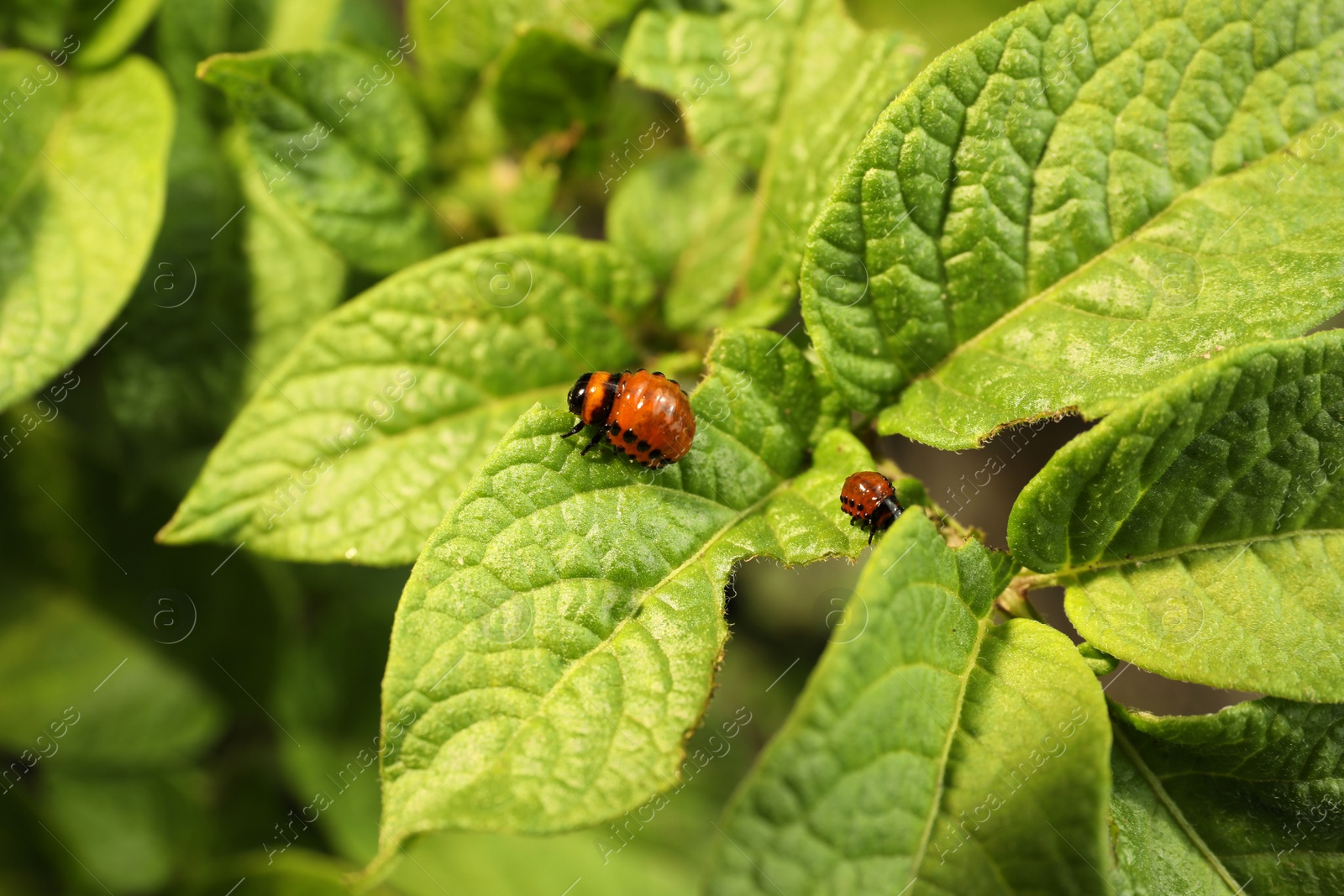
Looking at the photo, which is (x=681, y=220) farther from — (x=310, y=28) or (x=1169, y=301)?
(x=1169, y=301)

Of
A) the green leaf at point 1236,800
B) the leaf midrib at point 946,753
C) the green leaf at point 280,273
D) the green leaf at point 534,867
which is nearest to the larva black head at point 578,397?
the leaf midrib at point 946,753

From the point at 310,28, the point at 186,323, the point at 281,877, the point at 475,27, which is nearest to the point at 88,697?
the point at 281,877

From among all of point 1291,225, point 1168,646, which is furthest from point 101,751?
point 1291,225

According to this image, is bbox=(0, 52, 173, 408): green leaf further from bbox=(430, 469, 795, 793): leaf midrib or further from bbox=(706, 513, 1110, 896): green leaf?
bbox=(706, 513, 1110, 896): green leaf

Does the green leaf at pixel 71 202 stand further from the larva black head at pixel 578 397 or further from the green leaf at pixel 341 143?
the larva black head at pixel 578 397

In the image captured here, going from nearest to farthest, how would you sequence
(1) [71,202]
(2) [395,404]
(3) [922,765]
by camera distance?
1. (3) [922,765]
2. (2) [395,404]
3. (1) [71,202]

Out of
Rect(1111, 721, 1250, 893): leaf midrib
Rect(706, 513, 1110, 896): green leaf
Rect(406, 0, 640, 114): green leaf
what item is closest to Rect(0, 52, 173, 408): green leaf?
Rect(406, 0, 640, 114): green leaf

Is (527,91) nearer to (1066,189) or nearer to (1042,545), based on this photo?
(1066,189)
